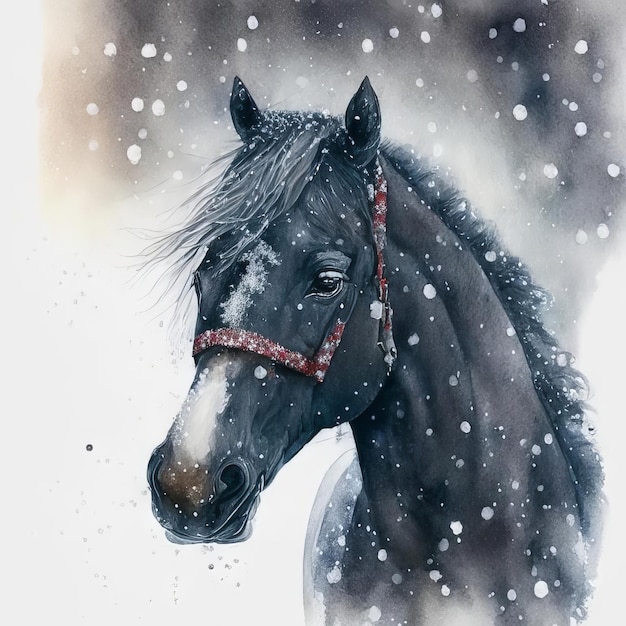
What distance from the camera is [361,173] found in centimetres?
119

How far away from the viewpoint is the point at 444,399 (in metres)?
1.25

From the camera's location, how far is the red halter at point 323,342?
3.59ft

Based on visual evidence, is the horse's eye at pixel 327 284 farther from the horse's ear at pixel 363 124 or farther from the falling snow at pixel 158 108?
the falling snow at pixel 158 108

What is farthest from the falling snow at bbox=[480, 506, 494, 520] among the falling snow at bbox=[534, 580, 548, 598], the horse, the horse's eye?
the horse's eye

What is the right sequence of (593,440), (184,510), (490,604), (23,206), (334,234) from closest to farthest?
1. (184,510)
2. (334,234)
3. (490,604)
4. (593,440)
5. (23,206)

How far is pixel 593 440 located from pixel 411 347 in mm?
556

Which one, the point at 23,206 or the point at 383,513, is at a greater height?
the point at 23,206

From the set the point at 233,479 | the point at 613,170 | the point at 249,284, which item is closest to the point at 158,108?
the point at 249,284


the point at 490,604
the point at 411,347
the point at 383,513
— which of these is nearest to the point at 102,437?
the point at 383,513

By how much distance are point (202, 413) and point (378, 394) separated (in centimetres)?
38

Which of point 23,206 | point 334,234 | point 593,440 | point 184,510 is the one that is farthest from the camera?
point 23,206

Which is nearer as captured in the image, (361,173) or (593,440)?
(361,173)

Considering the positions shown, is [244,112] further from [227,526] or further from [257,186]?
[227,526]

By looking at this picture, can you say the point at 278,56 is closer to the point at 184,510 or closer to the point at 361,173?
the point at 361,173
